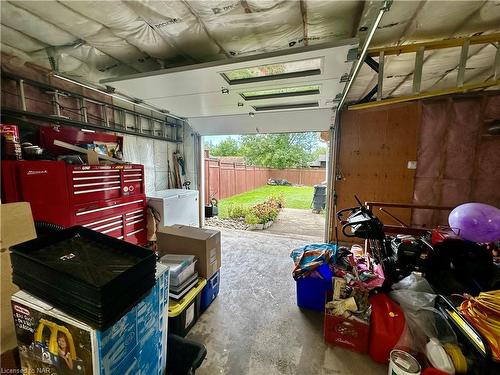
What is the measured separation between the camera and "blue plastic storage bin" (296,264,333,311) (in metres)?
1.93

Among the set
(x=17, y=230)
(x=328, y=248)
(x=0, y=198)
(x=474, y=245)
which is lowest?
(x=328, y=248)

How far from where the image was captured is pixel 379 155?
3.41 m

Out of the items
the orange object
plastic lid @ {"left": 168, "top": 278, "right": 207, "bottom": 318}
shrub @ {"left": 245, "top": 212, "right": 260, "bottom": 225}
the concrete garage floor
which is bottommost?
the concrete garage floor

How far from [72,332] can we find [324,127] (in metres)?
3.79

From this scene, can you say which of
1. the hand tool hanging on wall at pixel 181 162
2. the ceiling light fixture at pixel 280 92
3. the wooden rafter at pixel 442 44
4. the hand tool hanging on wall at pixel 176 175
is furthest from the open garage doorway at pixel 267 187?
the wooden rafter at pixel 442 44

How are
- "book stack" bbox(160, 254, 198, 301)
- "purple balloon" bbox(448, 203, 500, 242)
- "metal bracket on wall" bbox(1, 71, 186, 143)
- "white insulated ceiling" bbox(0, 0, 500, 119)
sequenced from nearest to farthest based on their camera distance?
"white insulated ceiling" bbox(0, 0, 500, 119) → "book stack" bbox(160, 254, 198, 301) → "purple balloon" bbox(448, 203, 500, 242) → "metal bracket on wall" bbox(1, 71, 186, 143)

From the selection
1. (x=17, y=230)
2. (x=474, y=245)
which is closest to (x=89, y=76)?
(x=17, y=230)

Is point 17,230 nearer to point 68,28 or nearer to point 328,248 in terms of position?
point 68,28

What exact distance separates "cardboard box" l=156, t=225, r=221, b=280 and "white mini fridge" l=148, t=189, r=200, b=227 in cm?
101

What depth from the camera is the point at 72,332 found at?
73 cm

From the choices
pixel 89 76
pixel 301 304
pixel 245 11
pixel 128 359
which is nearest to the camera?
pixel 128 359

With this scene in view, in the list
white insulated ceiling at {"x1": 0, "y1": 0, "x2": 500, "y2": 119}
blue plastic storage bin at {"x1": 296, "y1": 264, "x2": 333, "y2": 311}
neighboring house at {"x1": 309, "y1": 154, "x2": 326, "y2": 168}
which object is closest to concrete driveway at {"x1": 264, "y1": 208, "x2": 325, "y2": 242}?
blue plastic storage bin at {"x1": 296, "y1": 264, "x2": 333, "y2": 311}

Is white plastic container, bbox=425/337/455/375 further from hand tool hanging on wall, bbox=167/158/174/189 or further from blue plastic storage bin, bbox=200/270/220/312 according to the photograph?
hand tool hanging on wall, bbox=167/158/174/189

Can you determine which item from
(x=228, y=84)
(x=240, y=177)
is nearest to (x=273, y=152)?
(x=240, y=177)
